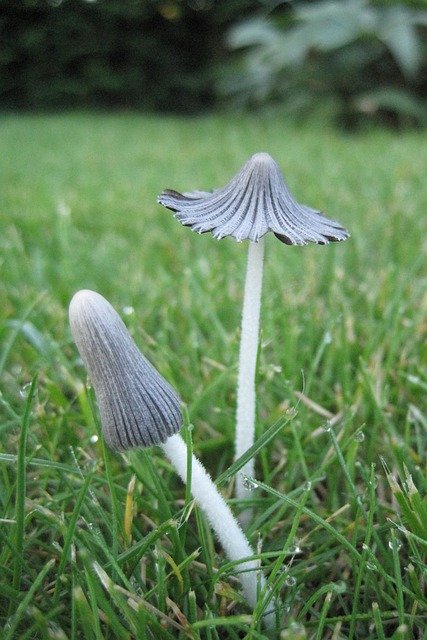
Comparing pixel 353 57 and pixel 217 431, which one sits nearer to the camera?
pixel 217 431

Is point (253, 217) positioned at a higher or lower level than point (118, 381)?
higher

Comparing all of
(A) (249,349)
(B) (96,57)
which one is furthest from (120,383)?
(B) (96,57)

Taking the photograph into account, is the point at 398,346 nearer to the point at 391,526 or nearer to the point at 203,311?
the point at 203,311

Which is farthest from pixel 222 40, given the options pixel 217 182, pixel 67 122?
pixel 217 182

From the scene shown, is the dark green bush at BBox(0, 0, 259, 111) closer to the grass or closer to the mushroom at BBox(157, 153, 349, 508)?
the grass

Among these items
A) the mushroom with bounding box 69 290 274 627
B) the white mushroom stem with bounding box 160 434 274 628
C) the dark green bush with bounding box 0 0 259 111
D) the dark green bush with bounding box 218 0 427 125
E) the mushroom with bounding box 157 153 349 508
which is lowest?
the white mushroom stem with bounding box 160 434 274 628

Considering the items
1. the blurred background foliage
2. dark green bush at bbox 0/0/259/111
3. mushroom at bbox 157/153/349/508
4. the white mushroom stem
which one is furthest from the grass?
dark green bush at bbox 0/0/259/111

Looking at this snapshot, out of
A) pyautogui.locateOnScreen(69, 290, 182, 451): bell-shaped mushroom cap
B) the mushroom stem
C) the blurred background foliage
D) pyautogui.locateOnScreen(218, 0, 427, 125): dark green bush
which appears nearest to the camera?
pyautogui.locateOnScreen(69, 290, 182, 451): bell-shaped mushroom cap

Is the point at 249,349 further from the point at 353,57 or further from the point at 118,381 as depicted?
the point at 353,57
